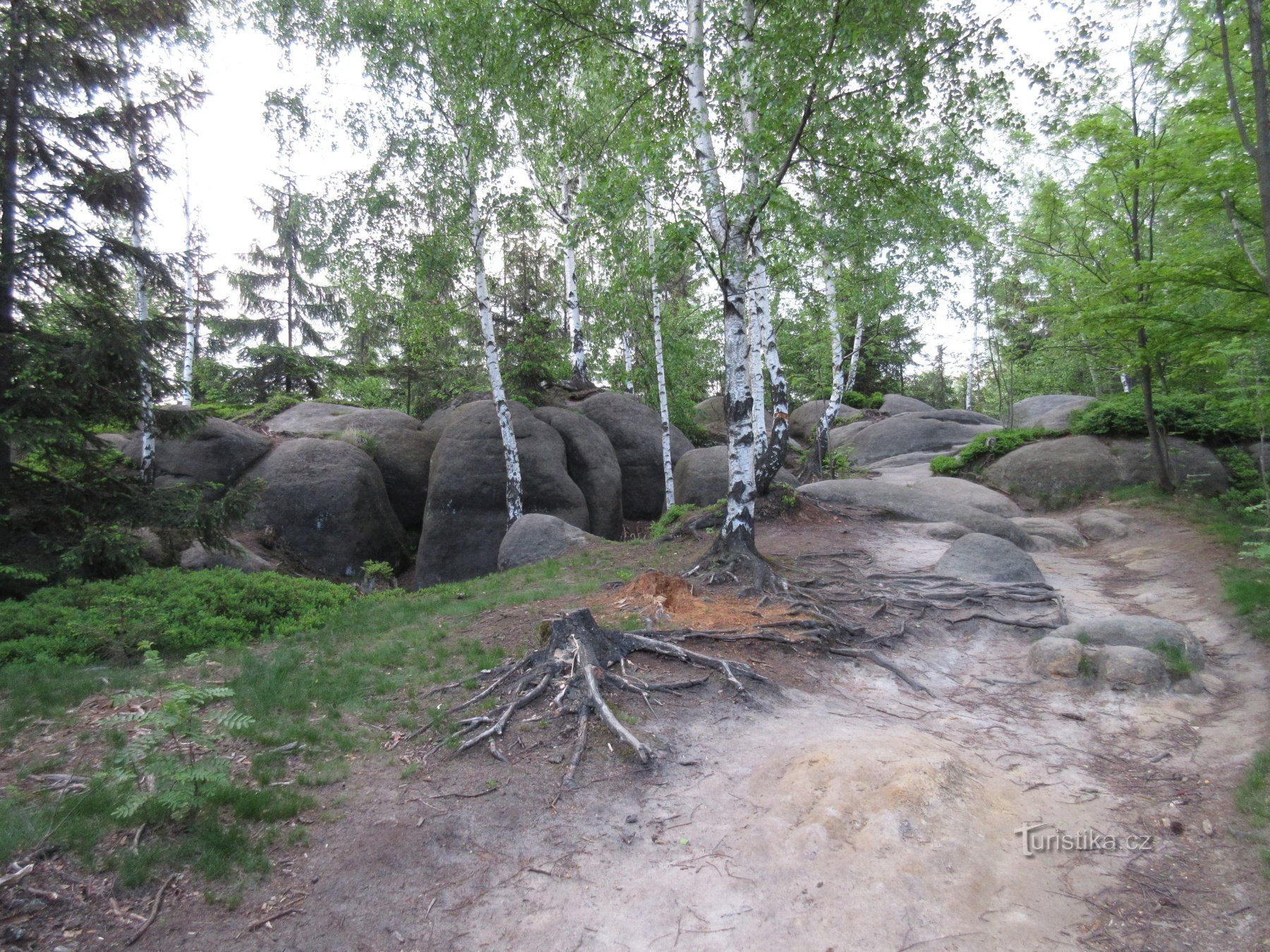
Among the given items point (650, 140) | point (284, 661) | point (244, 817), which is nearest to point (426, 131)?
point (650, 140)

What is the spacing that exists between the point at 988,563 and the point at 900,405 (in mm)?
22394

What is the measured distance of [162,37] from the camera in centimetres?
1252

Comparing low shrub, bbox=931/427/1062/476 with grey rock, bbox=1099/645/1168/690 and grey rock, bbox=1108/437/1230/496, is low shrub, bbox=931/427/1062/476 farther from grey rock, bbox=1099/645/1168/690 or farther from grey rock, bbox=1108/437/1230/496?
grey rock, bbox=1099/645/1168/690

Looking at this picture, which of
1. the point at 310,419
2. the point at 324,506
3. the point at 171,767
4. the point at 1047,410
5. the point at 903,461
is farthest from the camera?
the point at 1047,410

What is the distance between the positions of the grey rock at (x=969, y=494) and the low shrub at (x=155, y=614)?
12.3 metres

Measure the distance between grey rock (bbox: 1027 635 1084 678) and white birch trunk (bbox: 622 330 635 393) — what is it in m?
16.7

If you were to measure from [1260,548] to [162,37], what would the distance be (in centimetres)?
1846

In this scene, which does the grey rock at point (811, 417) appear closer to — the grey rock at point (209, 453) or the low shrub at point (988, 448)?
the low shrub at point (988, 448)

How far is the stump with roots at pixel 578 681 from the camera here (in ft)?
17.6

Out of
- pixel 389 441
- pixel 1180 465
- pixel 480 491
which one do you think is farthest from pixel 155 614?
pixel 1180 465

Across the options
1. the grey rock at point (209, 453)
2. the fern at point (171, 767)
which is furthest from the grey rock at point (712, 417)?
the fern at point (171, 767)

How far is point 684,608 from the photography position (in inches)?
330

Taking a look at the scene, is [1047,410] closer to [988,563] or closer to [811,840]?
[988,563]

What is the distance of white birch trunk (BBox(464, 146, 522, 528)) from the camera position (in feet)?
51.3
